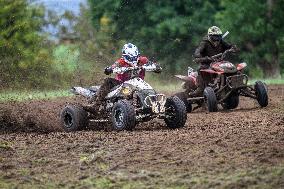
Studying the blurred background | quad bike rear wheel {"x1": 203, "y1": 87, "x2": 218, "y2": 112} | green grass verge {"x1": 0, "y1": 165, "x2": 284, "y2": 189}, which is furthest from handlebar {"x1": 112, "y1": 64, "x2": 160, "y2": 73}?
the blurred background

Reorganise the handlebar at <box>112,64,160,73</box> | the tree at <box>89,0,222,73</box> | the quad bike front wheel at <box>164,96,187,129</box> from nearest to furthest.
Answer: the quad bike front wheel at <box>164,96,187,129</box>
the handlebar at <box>112,64,160,73</box>
the tree at <box>89,0,222,73</box>

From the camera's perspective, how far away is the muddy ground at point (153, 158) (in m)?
9.05

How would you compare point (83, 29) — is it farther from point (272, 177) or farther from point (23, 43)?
point (272, 177)

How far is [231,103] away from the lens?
1928 cm

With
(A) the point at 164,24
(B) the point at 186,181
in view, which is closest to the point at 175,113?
(B) the point at 186,181

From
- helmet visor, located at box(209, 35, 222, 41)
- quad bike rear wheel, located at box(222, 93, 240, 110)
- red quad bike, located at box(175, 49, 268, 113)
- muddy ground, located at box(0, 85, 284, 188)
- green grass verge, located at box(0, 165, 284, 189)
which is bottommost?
green grass verge, located at box(0, 165, 284, 189)

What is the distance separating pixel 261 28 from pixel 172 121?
31.4 metres

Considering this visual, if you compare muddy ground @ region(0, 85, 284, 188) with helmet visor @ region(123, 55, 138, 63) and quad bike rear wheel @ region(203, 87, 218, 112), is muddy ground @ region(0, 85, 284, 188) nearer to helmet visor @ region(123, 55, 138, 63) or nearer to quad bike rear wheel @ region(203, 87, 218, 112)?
helmet visor @ region(123, 55, 138, 63)

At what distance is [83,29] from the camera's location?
159 feet

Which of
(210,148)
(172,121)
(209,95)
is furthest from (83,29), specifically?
(210,148)

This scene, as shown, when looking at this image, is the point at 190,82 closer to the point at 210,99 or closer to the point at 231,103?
the point at 231,103

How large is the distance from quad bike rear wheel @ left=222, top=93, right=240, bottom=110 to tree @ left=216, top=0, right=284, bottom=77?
2567 cm

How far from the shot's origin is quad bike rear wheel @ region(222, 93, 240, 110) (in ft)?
62.9

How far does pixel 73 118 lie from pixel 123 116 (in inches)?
64.5
